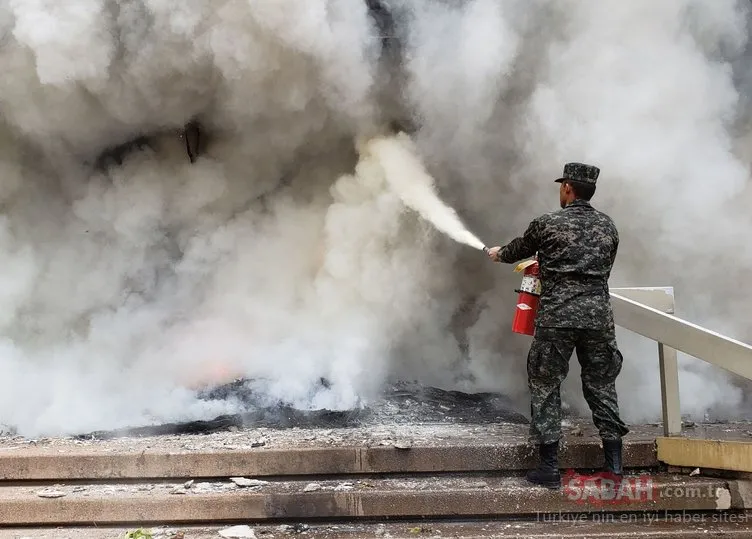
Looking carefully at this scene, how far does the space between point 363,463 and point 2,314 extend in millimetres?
4853

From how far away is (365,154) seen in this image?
6.63 metres

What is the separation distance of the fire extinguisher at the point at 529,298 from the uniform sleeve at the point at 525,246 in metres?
0.10

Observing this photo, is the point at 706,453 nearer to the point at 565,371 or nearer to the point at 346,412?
the point at 565,371

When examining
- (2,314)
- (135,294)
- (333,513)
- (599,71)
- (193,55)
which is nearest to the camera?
(333,513)

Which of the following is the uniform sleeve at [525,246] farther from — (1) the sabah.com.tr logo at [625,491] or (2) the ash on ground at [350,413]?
(2) the ash on ground at [350,413]

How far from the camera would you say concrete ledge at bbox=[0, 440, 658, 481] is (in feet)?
12.8

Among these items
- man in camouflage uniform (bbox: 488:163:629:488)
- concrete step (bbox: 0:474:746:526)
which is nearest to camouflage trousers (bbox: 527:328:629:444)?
man in camouflage uniform (bbox: 488:163:629:488)

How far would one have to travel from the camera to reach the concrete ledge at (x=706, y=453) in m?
3.61

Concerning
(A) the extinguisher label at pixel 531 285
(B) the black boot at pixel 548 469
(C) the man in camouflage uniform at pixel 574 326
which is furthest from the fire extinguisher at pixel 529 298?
(B) the black boot at pixel 548 469

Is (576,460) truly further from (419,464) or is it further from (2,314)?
(2,314)

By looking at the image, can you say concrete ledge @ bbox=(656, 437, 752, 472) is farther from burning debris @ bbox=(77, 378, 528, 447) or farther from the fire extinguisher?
burning debris @ bbox=(77, 378, 528, 447)

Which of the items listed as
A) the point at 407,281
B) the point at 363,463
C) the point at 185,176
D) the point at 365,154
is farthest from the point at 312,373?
the point at 185,176

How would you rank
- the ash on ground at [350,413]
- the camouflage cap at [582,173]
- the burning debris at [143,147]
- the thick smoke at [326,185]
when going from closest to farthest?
the camouflage cap at [582,173]
the ash on ground at [350,413]
the thick smoke at [326,185]
the burning debris at [143,147]

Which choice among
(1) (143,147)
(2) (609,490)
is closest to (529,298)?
(2) (609,490)
